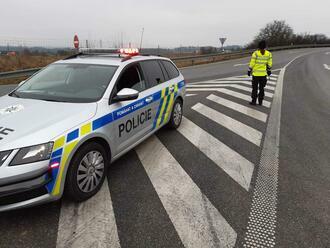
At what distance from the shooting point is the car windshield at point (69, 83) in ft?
10.8

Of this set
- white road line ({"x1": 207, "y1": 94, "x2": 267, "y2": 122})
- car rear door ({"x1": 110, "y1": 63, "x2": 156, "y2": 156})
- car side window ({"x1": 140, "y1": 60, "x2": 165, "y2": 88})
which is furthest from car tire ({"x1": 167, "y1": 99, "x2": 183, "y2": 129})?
white road line ({"x1": 207, "y1": 94, "x2": 267, "y2": 122})

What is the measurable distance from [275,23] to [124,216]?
66861 mm

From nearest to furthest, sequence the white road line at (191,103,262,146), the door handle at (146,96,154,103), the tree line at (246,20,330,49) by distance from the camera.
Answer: the door handle at (146,96,154,103) → the white road line at (191,103,262,146) → the tree line at (246,20,330,49)

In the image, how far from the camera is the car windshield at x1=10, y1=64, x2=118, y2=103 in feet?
10.8

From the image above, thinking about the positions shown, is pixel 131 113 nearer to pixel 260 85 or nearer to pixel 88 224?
pixel 88 224

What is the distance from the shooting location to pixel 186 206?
9.46ft

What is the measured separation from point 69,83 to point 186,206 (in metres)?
2.37

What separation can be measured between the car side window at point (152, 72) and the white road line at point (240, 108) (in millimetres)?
2996

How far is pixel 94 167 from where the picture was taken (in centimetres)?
300

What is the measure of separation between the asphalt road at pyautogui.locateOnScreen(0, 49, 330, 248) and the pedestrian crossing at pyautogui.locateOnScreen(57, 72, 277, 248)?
10 millimetres

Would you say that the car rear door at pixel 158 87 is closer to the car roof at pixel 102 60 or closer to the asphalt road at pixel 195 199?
the car roof at pixel 102 60

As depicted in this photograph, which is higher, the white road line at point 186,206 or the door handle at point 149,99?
the door handle at point 149,99

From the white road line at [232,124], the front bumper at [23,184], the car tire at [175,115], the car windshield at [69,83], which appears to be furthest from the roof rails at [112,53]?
the white road line at [232,124]

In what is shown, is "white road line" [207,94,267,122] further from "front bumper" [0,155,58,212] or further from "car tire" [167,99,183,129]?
"front bumper" [0,155,58,212]
